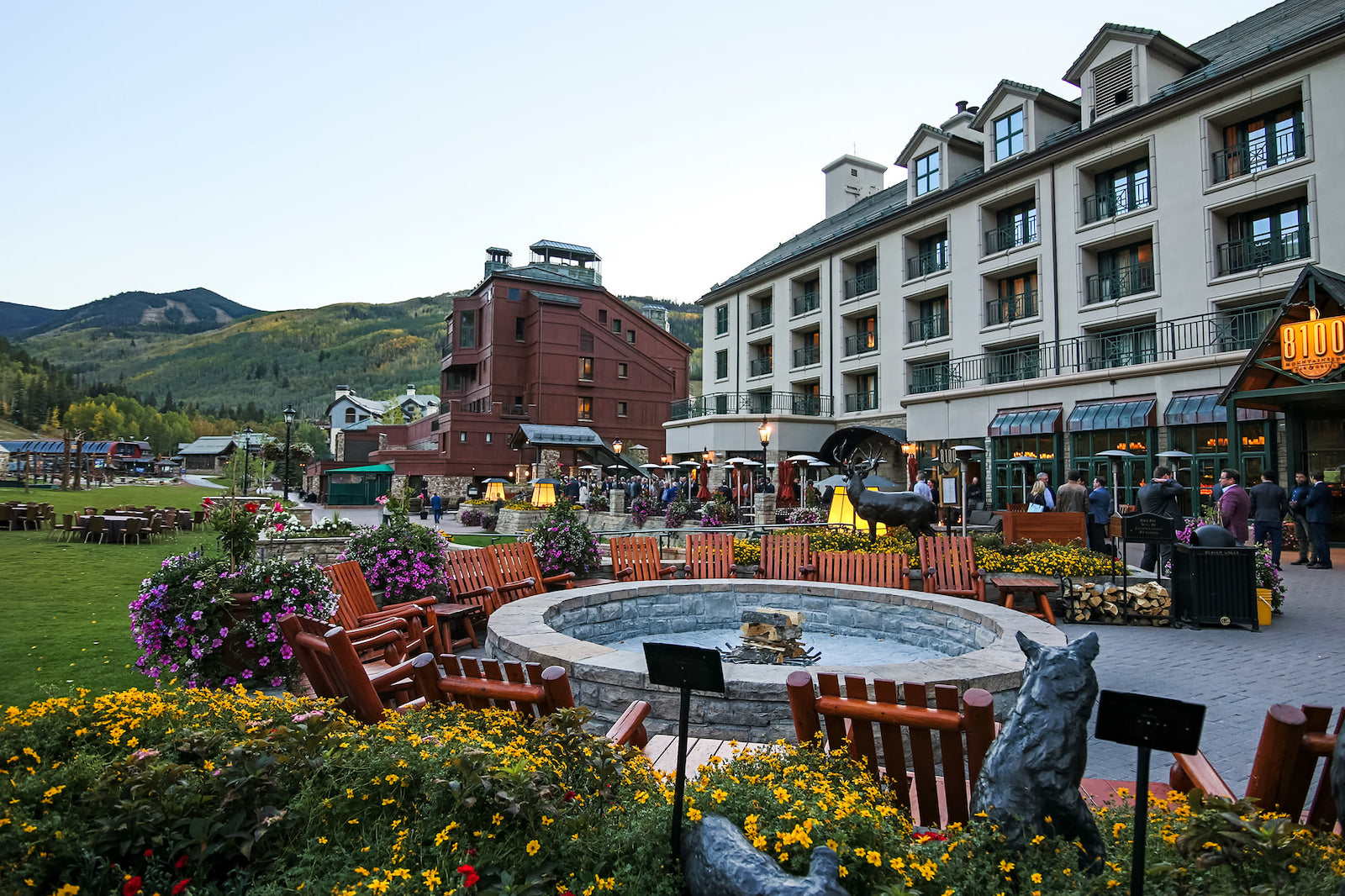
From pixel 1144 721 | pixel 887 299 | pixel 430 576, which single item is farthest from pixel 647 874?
pixel 887 299

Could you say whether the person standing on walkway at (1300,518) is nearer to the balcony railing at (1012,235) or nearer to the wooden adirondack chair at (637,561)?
the wooden adirondack chair at (637,561)

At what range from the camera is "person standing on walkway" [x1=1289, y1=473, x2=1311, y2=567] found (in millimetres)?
15227

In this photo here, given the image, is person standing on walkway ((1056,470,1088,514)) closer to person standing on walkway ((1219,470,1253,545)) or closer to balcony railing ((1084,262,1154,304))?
person standing on walkway ((1219,470,1253,545))

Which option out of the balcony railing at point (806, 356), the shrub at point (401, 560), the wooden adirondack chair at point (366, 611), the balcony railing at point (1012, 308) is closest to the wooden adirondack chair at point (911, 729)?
the wooden adirondack chair at point (366, 611)

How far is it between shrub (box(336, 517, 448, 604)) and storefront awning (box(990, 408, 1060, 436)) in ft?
71.5

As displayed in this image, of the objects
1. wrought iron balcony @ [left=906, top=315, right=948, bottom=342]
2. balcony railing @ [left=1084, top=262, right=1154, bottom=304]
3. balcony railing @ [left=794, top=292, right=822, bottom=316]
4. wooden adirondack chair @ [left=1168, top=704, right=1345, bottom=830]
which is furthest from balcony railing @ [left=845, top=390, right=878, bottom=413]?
wooden adirondack chair @ [left=1168, top=704, right=1345, bottom=830]

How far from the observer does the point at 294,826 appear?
2.79 meters

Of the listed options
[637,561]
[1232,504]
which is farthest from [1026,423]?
[637,561]

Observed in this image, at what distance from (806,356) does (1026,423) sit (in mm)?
14762

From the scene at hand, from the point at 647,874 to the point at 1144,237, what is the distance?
1111 inches

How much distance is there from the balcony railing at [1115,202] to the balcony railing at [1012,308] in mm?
3334

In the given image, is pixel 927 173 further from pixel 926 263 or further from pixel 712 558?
pixel 712 558

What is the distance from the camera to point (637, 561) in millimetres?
10406

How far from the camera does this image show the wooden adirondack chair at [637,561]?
10336mm
